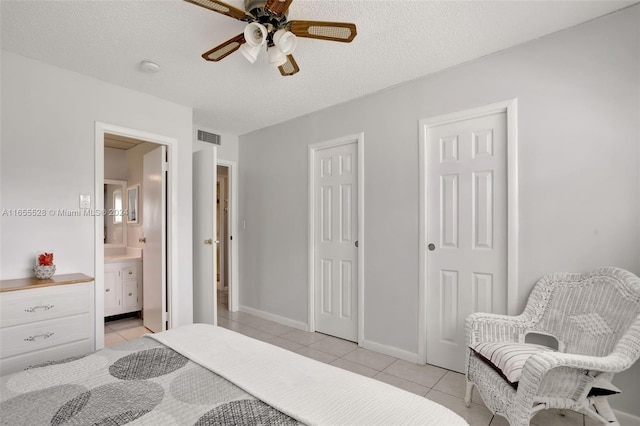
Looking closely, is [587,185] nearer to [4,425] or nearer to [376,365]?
[376,365]

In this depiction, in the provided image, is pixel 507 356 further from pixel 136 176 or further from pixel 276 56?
pixel 136 176

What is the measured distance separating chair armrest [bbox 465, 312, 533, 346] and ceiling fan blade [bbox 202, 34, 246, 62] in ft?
7.79

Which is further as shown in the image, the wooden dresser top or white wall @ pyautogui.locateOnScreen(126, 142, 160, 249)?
white wall @ pyautogui.locateOnScreen(126, 142, 160, 249)

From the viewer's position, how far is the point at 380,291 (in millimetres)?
3066

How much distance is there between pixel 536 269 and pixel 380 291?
52.0 inches

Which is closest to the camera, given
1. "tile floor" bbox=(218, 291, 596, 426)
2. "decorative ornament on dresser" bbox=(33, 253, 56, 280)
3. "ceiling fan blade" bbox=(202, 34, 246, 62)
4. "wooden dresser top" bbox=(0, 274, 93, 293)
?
"ceiling fan blade" bbox=(202, 34, 246, 62)

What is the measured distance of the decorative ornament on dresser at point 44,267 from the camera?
234 centimetres

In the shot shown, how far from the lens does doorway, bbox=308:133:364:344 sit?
129 inches

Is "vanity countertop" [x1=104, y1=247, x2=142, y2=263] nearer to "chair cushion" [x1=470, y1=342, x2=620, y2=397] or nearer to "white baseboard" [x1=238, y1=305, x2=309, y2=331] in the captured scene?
"white baseboard" [x1=238, y1=305, x2=309, y2=331]

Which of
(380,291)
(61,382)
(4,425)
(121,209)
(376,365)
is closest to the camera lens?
(4,425)

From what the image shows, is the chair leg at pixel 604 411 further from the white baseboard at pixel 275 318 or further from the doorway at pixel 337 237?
the white baseboard at pixel 275 318

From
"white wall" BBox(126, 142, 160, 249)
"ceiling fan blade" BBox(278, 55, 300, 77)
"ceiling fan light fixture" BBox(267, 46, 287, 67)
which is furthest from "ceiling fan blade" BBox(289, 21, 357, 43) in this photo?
"white wall" BBox(126, 142, 160, 249)

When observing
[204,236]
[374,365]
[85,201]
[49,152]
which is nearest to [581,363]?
[374,365]

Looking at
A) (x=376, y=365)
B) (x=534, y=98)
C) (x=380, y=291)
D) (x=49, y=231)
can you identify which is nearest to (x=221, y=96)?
(x=49, y=231)
